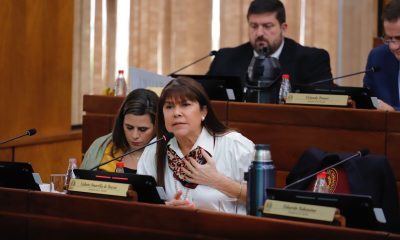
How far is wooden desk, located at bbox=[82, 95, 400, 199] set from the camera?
4133mm

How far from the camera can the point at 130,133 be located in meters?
4.02

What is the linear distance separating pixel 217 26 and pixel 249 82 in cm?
218

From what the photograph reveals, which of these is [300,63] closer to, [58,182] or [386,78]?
[386,78]

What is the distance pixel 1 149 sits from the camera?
549 cm

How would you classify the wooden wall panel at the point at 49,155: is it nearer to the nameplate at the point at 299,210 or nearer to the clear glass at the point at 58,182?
the clear glass at the point at 58,182

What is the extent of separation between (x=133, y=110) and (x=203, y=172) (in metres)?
0.85

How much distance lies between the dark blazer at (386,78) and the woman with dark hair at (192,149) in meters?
1.40

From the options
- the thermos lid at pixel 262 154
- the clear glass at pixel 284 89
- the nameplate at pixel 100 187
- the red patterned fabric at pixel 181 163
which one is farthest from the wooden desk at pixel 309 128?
the nameplate at pixel 100 187

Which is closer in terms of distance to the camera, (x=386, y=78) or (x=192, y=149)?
(x=192, y=149)

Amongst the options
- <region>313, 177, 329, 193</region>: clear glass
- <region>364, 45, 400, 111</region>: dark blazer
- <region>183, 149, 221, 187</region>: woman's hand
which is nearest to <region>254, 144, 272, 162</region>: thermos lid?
<region>313, 177, 329, 193</region>: clear glass

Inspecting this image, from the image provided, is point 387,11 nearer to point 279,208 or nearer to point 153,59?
point 279,208

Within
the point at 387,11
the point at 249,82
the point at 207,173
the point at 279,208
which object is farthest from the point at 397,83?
the point at 279,208

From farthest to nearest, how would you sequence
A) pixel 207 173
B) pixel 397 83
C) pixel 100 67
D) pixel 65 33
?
pixel 100 67, pixel 65 33, pixel 397 83, pixel 207 173

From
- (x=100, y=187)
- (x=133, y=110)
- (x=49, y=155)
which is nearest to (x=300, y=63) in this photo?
(x=133, y=110)
